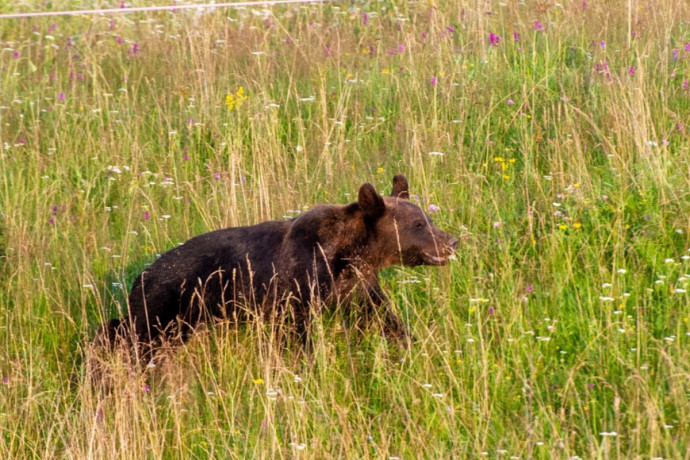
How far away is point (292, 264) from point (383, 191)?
147cm

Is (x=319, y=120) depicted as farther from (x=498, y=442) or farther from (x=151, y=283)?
A: (x=498, y=442)

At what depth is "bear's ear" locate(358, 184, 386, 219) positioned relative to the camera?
19.0 ft

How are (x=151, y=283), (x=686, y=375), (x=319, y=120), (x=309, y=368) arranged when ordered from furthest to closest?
(x=319, y=120)
(x=151, y=283)
(x=309, y=368)
(x=686, y=375)

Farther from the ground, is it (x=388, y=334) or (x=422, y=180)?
(x=422, y=180)

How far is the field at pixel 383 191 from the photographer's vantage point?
182 inches

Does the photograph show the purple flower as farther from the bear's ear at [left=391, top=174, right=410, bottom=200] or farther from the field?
the bear's ear at [left=391, top=174, right=410, bottom=200]

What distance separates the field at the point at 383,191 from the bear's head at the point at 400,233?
0.14 m

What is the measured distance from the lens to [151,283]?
591cm

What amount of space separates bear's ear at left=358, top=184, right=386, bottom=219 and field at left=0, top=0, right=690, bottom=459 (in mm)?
399

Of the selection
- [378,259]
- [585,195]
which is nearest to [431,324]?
[378,259]

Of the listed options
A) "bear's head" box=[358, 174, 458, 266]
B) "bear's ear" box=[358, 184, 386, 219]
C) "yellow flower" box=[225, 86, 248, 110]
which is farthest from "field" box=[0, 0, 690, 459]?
"bear's ear" box=[358, 184, 386, 219]

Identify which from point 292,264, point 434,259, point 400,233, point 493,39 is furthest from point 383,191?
point 493,39

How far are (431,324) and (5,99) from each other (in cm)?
484

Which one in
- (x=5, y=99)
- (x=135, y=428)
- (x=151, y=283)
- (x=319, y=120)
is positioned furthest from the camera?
(x=5, y=99)
